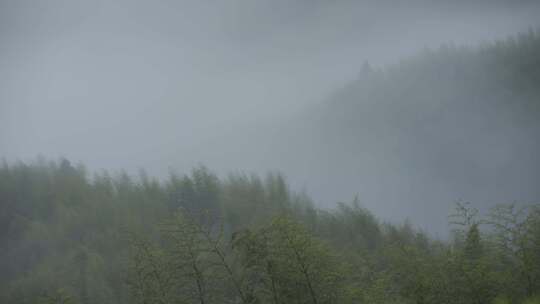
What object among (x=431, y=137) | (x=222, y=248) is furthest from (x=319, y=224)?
(x=431, y=137)

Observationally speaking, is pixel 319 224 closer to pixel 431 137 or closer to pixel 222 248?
pixel 222 248

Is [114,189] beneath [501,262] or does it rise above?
above

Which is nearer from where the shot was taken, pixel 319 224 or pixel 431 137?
pixel 319 224

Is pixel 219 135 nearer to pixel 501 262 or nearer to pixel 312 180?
pixel 312 180

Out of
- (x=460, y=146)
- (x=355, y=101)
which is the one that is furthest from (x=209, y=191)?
(x=355, y=101)

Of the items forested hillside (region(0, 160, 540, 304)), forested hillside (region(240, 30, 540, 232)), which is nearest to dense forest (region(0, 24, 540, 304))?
forested hillside (region(0, 160, 540, 304))

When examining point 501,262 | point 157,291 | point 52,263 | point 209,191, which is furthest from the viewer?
point 209,191

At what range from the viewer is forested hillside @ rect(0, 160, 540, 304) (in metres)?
6.22

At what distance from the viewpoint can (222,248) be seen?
25.4 feet

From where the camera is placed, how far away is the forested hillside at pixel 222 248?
6.22m

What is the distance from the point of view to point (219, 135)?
198ft

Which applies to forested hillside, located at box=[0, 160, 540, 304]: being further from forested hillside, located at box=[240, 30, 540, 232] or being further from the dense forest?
forested hillside, located at box=[240, 30, 540, 232]

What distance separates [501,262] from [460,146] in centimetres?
4046

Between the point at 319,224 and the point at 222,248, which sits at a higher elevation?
the point at 319,224
